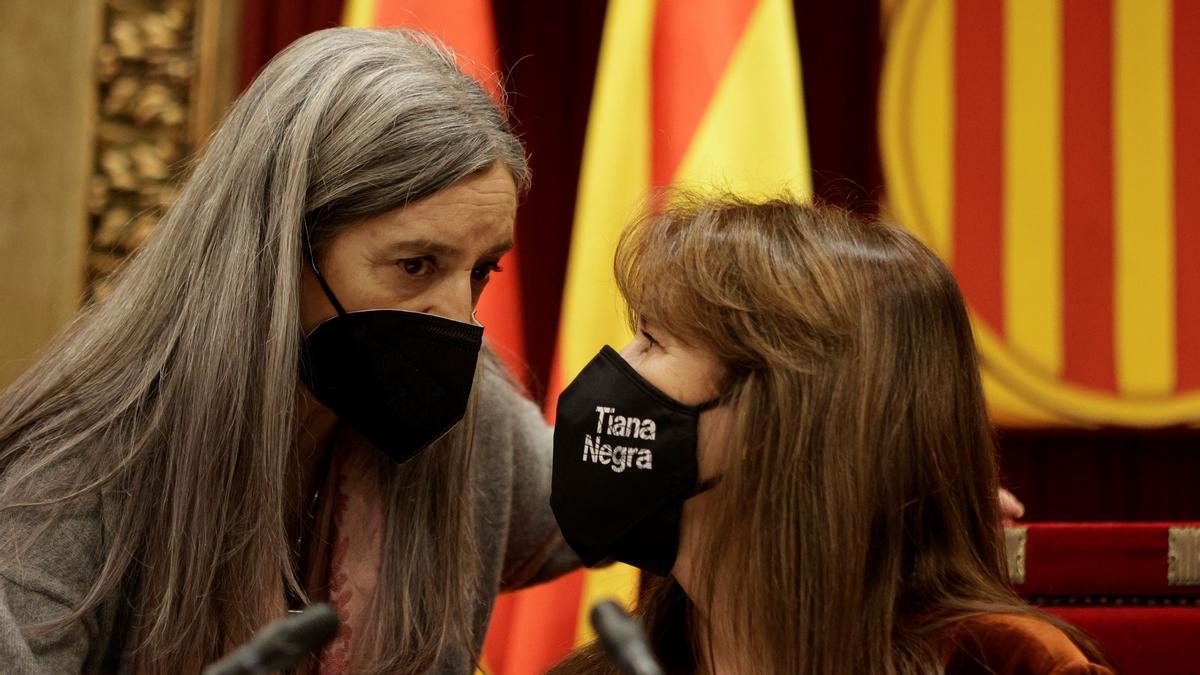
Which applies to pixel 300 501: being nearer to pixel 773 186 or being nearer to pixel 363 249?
pixel 363 249

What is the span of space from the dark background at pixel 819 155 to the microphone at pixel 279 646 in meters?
1.68

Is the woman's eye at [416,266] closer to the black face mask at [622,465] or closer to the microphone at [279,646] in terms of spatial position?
the black face mask at [622,465]

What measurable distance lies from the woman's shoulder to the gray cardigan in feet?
2.54

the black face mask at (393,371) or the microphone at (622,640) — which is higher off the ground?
the microphone at (622,640)

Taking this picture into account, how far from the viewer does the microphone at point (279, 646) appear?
2.84 feet

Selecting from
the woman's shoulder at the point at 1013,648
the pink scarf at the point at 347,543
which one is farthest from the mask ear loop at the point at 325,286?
the woman's shoulder at the point at 1013,648

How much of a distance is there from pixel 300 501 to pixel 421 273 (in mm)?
381

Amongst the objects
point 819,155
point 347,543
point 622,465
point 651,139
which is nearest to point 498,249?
point 622,465

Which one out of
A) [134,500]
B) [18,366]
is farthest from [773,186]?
[18,366]

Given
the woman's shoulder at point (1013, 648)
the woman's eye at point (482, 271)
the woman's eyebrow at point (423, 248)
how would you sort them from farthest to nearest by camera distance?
1. the woman's eye at point (482, 271)
2. the woman's eyebrow at point (423, 248)
3. the woman's shoulder at point (1013, 648)

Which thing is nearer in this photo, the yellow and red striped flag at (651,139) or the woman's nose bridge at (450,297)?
the woman's nose bridge at (450,297)

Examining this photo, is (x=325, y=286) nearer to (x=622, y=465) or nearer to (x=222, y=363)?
(x=222, y=363)

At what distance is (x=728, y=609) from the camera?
1.41 metres

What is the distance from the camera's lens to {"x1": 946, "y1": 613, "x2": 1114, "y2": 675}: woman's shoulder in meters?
1.26
